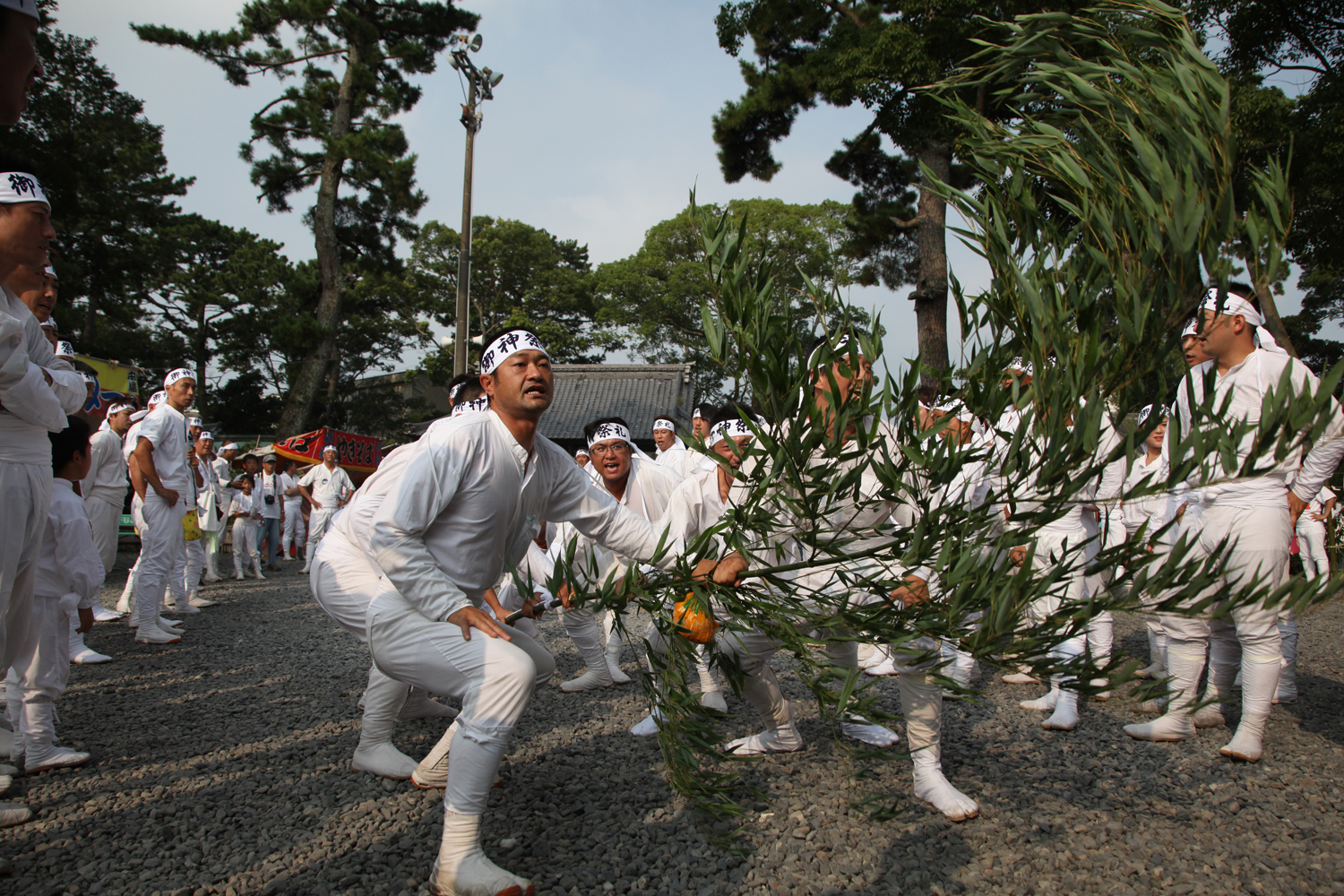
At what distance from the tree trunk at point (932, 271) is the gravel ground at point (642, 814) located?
950 cm

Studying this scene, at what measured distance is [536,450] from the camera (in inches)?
137

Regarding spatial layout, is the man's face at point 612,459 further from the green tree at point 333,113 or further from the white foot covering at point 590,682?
the green tree at point 333,113

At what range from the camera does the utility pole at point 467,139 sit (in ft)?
49.6

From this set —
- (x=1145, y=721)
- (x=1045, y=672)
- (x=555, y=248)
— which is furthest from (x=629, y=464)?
(x=555, y=248)

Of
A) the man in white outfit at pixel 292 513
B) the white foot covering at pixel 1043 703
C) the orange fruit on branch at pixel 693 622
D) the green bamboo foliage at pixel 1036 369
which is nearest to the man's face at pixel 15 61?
the green bamboo foliage at pixel 1036 369

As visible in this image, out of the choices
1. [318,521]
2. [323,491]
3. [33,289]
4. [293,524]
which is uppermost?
[33,289]

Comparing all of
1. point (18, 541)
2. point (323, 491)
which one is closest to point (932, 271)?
point (323, 491)

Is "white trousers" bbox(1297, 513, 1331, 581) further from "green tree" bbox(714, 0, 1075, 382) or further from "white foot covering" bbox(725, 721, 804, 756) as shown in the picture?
"white foot covering" bbox(725, 721, 804, 756)

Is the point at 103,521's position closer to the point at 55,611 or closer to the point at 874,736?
the point at 55,611

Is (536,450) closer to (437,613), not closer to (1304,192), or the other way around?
(437,613)

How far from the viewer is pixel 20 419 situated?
10.4 ft

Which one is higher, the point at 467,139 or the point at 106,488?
the point at 467,139

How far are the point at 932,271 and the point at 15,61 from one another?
1385cm

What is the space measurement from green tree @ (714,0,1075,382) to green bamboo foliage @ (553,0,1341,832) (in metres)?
9.85
